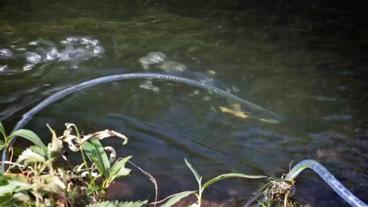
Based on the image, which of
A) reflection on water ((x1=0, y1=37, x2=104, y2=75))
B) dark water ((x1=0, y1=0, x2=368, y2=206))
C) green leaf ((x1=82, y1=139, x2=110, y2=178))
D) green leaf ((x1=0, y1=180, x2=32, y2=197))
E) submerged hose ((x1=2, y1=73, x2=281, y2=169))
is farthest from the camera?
reflection on water ((x1=0, y1=37, x2=104, y2=75))

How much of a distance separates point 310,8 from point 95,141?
2.23 m

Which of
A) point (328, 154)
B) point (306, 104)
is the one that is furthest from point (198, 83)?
point (328, 154)

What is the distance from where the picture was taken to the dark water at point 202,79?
1.59 metres

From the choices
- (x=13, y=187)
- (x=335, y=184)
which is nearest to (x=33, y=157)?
(x=13, y=187)

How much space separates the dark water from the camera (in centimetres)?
159

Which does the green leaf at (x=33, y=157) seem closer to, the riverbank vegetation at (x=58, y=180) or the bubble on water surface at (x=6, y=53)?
the riverbank vegetation at (x=58, y=180)

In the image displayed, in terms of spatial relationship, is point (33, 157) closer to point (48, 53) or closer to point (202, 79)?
point (202, 79)

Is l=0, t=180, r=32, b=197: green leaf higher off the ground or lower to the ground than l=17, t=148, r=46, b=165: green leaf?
lower

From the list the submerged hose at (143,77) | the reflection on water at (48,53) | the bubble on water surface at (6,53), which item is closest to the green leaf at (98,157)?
the submerged hose at (143,77)

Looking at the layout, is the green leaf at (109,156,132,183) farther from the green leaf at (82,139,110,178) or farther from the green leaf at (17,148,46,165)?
the green leaf at (17,148,46,165)

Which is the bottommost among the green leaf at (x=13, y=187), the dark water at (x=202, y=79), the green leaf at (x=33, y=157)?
the dark water at (x=202, y=79)

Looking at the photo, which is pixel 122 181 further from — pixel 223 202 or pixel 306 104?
pixel 306 104

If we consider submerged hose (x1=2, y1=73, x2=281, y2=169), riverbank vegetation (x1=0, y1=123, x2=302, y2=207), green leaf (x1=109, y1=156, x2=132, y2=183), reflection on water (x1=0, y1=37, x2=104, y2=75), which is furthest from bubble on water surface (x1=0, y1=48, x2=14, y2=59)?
green leaf (x1=109, y1=156, x2=132, y2=183)

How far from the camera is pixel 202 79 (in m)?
2.04
